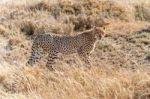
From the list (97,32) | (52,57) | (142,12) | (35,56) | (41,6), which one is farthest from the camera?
(41,6)

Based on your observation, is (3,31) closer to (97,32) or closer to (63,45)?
(63,45)

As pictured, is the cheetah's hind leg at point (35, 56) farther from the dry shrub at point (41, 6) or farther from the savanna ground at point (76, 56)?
the dry shrub at point (41, 6)

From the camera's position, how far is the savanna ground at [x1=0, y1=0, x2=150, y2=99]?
5.79 m

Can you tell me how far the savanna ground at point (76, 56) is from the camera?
579 centimetres

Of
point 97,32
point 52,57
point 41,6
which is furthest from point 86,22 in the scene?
point 52,57

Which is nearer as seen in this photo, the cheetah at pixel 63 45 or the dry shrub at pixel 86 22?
the cheetah at pixel 63 45

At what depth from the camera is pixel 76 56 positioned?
9.41m

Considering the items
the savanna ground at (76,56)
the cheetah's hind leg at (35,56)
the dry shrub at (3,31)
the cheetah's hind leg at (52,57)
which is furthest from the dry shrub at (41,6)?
the cheetah's hind leg at (52,57)

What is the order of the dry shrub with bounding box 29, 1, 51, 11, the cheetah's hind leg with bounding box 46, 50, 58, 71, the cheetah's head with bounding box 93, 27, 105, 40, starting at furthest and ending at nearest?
the dry shrub with bounding box 29, 1, 51, 11
the cheetah's head with bounding box 93, 27, 105, 40
the cheetah's hind leg with bounding box 46, 50, 58, 71

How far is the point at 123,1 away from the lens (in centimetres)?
1513

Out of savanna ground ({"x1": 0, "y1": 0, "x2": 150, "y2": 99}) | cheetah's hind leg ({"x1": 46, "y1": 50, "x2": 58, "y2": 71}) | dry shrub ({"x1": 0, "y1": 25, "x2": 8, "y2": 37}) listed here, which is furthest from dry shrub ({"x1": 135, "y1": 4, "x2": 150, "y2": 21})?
cheetah's hind leg ({"x1": 46, "y1": 50, "x2": 58, "y2": 71})

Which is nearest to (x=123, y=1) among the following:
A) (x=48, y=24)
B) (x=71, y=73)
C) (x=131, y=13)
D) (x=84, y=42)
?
(x=131, y=13)

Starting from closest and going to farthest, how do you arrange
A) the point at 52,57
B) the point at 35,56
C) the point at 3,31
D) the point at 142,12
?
the point at 52,57, the point at 35,56, the point at 3,31, the point at 142,12

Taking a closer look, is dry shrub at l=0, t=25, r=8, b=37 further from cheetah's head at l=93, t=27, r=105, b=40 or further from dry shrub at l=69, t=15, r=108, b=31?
cheetah's head at l=93, t=27, r=105, b=40
